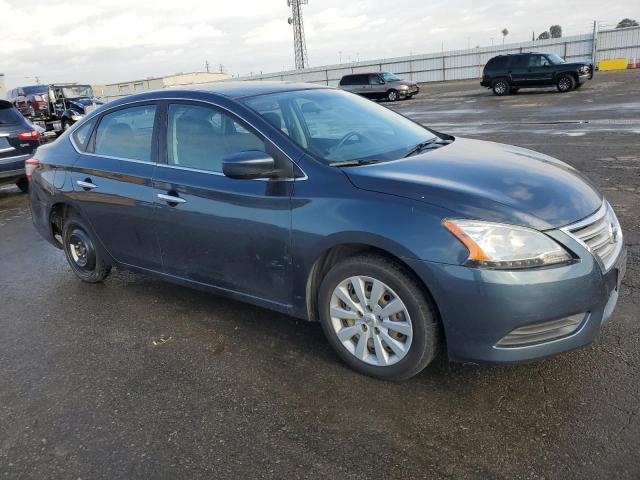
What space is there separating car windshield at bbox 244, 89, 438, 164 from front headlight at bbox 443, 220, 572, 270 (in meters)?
0.98

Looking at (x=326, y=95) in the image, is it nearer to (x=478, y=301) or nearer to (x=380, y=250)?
(x=380, y=250)

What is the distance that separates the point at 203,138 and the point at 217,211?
1.91ft

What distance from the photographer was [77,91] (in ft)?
82.7

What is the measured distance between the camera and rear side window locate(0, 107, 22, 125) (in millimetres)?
9500

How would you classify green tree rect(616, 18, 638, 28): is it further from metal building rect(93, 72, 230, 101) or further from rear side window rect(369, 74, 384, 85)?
metal building rect(93, 72, 230, 101)

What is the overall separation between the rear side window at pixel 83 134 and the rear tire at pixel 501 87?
2328cm

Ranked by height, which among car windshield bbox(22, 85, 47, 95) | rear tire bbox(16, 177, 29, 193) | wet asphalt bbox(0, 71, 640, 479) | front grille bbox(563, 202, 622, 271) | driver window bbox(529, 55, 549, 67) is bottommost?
wet asphalt bbox(0, 71, 640, 479)

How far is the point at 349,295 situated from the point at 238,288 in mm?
893

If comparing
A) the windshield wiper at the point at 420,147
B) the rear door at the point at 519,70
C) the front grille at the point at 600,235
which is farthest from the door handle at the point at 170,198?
the rear door at the point at 519,70

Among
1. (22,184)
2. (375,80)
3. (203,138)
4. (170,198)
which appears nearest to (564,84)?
(375,80)

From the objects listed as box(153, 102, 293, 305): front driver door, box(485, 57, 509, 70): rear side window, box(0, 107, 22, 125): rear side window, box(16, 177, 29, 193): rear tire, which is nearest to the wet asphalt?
box(153, 102, 293, 305): front driver door

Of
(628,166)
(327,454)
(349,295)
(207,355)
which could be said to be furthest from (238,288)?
(628,166)

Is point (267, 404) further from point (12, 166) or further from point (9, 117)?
point (9, 117)

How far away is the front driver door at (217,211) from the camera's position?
3338 mm
